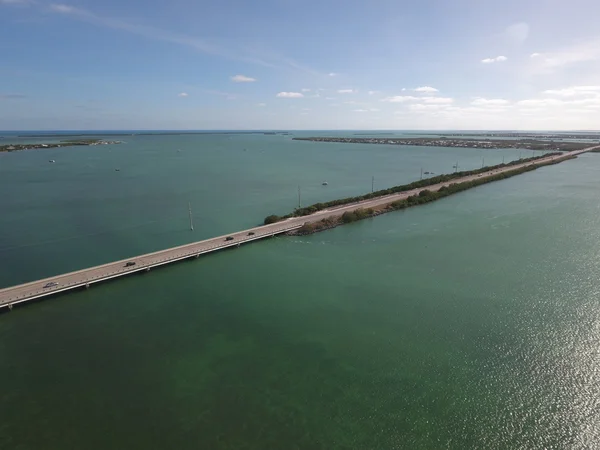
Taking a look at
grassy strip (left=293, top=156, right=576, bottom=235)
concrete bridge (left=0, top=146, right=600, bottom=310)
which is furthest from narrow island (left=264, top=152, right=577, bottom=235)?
concrete bridge (left=0, top=146, right=600, bottom=310)

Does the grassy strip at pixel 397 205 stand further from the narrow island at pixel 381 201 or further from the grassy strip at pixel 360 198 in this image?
the grassy strip at pixel 360 198

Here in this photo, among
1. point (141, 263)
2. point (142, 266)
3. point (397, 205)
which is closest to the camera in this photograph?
point (142, 266)

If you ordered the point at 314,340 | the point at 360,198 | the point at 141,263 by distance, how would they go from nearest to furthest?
the point at 314,340
the point at 141,263
the point at 360,198

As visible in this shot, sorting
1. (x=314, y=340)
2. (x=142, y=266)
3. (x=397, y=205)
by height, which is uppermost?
(x=397, y=205)

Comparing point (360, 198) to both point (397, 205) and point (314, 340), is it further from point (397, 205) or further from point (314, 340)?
point (314, 340)

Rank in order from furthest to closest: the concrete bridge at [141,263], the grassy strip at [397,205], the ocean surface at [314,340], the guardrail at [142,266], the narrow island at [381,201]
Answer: the narrow island at [381,201], the grassy strip at [397,205], the concrete bridge at [141,263], the guardrail at [142,266], the ocean surface at [314,340]

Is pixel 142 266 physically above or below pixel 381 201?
below

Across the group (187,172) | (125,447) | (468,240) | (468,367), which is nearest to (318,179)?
(187,172)

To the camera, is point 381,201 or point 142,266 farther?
point 381,201

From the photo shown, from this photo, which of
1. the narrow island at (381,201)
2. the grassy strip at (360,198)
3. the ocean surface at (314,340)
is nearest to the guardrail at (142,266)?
the ocean surface at (314,340)

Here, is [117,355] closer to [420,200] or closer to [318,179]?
[420,200]

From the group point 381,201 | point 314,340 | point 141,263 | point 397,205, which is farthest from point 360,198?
point 314,340
